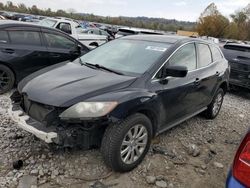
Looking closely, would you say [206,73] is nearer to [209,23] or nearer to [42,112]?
[42,112]

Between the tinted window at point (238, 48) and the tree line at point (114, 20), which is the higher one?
the tinted window at point (238, 48)

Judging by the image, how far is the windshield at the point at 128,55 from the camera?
411 cm

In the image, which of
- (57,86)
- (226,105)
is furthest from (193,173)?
(226,105)

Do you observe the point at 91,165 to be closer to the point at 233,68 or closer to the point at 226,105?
the point at 226,105

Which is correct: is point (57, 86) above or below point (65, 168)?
above

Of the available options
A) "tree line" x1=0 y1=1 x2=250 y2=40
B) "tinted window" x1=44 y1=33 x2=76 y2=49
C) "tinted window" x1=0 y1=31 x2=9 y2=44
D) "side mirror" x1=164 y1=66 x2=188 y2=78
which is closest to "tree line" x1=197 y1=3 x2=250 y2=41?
"tree line" x1=0 y1=1 x2=250 y2=40

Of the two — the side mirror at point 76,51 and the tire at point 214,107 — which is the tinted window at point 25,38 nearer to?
the side mirror at point 76,51

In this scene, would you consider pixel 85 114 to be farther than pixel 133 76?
No

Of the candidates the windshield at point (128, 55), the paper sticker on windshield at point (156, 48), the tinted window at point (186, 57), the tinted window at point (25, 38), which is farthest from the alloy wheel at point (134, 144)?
the tinted window at point (25, 38)

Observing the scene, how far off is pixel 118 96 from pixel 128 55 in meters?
1.20

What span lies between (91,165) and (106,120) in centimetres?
84

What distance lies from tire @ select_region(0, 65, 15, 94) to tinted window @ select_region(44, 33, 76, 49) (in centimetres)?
117

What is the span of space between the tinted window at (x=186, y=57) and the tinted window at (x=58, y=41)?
345 centimetres

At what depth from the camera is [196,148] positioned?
454 cm
